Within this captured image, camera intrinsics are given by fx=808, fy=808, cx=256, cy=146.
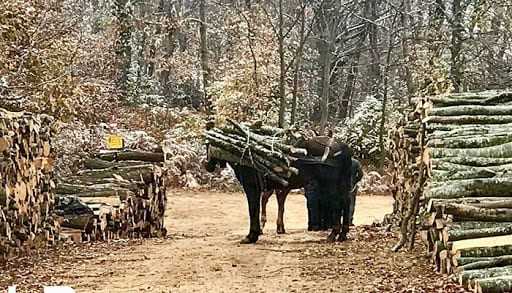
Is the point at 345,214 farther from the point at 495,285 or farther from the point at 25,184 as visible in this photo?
the point at 495,285

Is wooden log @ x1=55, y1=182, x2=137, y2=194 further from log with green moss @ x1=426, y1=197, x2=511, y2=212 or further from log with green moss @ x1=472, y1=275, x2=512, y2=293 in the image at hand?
log with green moss @ x1=472, y1=275, x2=512, y2=293

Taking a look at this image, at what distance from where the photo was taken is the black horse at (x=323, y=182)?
34.4ft

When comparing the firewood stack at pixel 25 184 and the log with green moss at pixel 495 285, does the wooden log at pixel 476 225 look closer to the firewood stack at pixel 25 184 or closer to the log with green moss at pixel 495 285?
the log with green moss at pixel 495 285

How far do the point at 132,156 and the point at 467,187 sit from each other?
8.99m

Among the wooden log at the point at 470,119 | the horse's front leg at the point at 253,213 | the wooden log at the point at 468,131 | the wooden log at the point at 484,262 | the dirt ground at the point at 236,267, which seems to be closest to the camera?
the wooden log at the point at 484,262

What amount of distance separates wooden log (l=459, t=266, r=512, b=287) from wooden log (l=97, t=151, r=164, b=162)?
32.3ft

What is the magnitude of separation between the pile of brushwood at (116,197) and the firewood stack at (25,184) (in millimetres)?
740

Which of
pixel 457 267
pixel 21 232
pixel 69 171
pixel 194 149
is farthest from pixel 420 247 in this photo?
pixel 194 149

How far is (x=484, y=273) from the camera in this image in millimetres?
5590

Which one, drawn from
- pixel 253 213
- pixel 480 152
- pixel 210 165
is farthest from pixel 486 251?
pixel 210 165

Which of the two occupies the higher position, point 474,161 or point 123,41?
point 123,41

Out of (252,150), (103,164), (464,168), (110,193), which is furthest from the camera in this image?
(103,164)

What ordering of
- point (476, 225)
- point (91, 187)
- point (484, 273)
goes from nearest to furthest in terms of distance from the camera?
1. point (484, 273)
2. point (476, 225)
3. point (91, 187)

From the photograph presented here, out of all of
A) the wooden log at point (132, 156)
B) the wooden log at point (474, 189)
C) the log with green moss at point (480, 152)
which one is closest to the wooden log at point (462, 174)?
the wooden log at point (474, 189)
